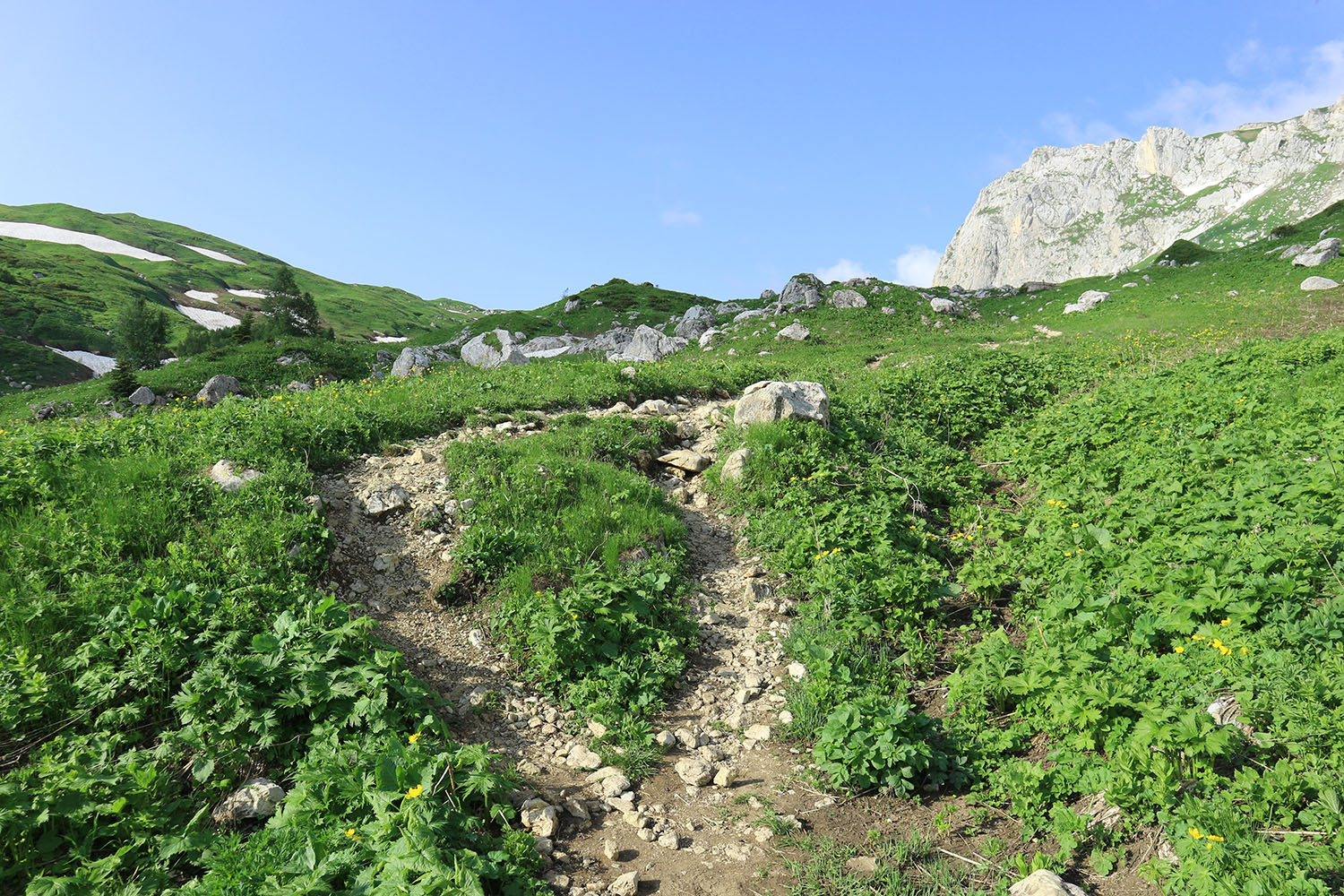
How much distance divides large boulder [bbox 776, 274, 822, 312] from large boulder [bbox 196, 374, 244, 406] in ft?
88.9

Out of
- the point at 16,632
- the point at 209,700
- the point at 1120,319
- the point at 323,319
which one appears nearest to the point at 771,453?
the point at 209,700

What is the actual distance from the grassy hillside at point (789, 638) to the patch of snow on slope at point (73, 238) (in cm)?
15644

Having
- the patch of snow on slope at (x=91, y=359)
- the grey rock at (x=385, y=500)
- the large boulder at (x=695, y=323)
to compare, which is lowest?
the patch of snow on slope at (x=91, y=359)

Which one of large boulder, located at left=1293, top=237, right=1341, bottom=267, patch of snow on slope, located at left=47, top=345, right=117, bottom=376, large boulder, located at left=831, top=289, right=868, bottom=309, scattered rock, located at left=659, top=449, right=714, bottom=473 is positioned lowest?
patch of snow on slope, located at left=47, top=345, right=117, bottom=376

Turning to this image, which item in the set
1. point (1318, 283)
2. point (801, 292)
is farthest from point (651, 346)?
point (1318, 283)

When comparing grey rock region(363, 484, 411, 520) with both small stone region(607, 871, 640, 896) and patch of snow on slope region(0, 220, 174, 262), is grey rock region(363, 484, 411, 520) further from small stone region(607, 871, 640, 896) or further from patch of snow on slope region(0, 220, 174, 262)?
patch of snow on slope region(0, 220, 174, 262)

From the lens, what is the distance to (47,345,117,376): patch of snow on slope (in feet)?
208

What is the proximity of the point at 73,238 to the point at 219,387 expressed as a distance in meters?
143

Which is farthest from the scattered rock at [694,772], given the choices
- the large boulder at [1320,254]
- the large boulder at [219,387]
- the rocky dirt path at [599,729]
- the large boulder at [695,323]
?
the large boulder at [1320,254]

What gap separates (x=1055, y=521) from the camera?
26.9 feet

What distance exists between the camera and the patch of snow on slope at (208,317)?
316ft

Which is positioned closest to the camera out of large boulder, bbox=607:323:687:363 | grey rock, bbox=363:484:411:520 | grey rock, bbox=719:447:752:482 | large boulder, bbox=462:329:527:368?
grey rock, bbox=363:484:411:520

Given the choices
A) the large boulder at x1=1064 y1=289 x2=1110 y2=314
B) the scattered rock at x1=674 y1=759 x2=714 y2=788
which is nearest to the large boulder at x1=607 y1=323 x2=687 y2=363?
the large boulder at x1=1064 y1=289 x2=1110 y2=314

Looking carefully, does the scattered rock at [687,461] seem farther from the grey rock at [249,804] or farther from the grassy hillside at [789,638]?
the grey rock at [249,804]
